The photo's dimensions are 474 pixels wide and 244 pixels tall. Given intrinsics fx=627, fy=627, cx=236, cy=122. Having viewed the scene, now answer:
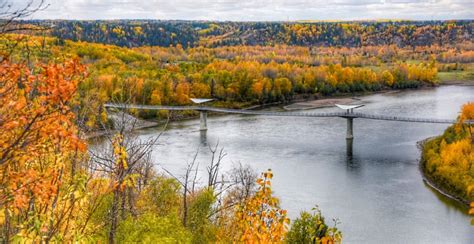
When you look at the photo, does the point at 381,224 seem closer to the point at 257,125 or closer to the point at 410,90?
the point at 257,125

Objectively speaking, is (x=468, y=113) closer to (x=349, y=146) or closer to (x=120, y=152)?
(x=349, y=146)

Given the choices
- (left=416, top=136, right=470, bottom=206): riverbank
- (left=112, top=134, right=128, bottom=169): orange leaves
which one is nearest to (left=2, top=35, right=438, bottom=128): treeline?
(left=416, top=136, right=470, bottom=206): riverbank

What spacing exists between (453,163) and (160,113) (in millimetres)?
21991

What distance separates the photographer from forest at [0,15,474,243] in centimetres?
364

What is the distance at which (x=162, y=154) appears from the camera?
2706 centimetres

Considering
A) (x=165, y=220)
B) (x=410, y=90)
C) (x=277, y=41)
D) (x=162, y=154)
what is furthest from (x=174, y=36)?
(x=165, y=220)

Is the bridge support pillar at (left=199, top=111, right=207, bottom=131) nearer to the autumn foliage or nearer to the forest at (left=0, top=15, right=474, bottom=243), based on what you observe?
the forest at (left=0, top=15, right=474, bottom=243)

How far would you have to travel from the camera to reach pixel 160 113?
41.1 metres

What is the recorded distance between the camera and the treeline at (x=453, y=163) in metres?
Answer: 21.4

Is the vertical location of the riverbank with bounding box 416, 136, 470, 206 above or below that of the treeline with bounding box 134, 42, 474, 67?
below

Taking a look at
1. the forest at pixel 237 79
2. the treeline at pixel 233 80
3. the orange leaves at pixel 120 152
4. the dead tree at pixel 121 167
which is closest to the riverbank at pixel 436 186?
the dead tree at pixel 121 167

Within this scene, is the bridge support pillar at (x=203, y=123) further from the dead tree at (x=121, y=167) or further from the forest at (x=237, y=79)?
the dead tree at (x=121, y=167)

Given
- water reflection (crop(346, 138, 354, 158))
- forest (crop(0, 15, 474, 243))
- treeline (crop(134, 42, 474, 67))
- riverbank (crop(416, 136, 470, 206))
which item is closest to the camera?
forest (crop(0, 15, 474, 243))

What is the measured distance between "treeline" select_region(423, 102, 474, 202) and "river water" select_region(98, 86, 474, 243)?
64 centimetres
